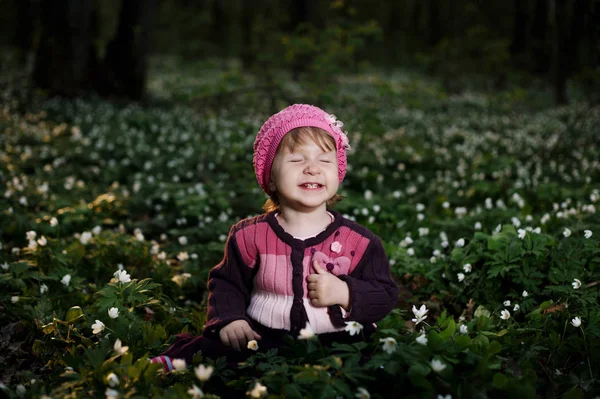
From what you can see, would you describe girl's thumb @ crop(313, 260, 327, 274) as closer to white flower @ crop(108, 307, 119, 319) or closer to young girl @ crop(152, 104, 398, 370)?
young girl @ crop(152, 104, 398, 370)

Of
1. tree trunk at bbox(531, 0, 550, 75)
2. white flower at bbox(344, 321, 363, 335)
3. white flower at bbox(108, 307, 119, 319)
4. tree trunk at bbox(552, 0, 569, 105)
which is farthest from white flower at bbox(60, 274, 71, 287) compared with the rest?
tree trunk at bbox(531, 0, 550, 75)

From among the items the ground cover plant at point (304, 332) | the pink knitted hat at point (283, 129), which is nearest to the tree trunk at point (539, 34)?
the ground cover plant at point (304, 332)

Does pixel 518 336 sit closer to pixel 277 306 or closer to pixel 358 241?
pixel 358 241

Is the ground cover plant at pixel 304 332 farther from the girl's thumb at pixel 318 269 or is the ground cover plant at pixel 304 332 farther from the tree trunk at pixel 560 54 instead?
the tree trunk at pixel 560 54

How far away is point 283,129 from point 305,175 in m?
0.29

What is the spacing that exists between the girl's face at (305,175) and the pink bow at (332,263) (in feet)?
0.88

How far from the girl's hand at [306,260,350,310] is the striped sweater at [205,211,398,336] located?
4 cm

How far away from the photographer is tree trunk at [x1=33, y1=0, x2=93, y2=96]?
51.3 feet

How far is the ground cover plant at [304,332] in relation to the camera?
246 cm

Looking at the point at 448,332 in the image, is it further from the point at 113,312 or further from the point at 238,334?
the point at 113,312

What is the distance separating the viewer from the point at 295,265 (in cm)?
280

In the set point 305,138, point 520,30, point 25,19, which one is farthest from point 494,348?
point 25,19

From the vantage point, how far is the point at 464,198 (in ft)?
23.1

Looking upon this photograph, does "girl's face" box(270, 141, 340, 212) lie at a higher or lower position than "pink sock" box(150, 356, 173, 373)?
higher
